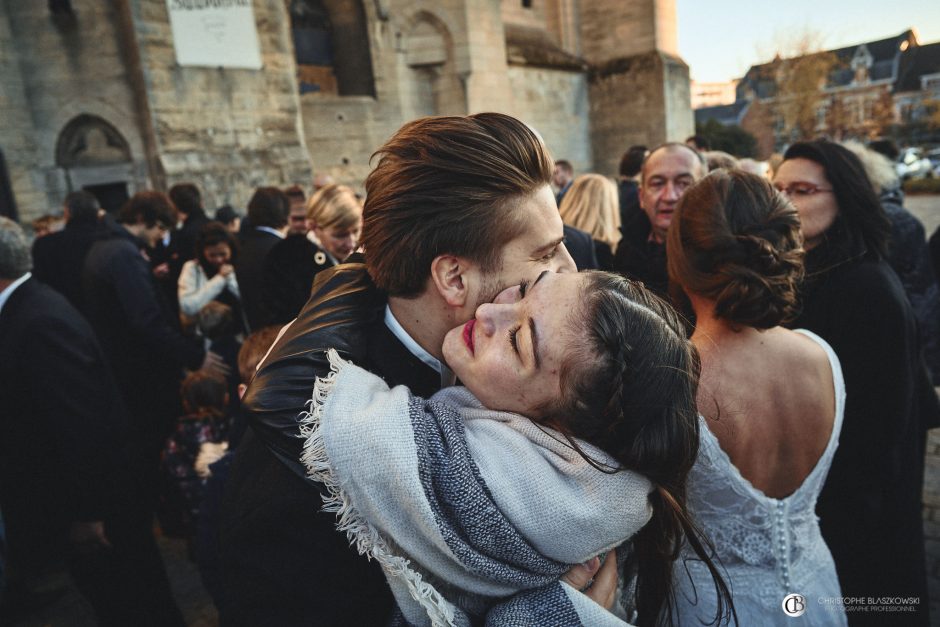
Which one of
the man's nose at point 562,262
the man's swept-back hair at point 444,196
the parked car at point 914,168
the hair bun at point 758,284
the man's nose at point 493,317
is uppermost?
the man's swept-back hair at point 444,196

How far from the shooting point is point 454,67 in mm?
12406

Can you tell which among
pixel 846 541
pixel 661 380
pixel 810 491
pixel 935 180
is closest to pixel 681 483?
pixel 661 380

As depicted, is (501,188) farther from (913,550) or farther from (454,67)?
(454,67)

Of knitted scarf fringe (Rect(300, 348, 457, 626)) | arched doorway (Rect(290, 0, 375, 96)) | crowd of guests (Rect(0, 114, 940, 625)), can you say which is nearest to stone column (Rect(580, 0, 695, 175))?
arched doorway (Rect(290, 0, 375, 96))

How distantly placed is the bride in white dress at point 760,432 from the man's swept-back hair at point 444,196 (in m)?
0.73

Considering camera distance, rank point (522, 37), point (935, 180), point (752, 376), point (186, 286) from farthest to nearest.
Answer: point (935, 180), point (522, 37), point (186, 286), point (752, 376)

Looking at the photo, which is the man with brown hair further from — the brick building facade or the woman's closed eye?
the brick building facade

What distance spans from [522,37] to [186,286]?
45.7ft

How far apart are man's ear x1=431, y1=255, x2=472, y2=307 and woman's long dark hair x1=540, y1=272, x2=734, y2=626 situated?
0.35 m

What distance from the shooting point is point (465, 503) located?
0.92 m

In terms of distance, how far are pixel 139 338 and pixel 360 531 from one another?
11.4 feet

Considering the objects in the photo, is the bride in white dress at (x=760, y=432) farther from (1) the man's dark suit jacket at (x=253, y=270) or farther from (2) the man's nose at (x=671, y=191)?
(1) the man's dark suit jacket at (x=253, y=270)

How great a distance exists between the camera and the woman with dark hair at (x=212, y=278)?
440 cm

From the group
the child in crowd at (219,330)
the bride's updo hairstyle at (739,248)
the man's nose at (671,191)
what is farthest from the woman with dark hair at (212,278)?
the bride's updo hairstyle at (739,248)
